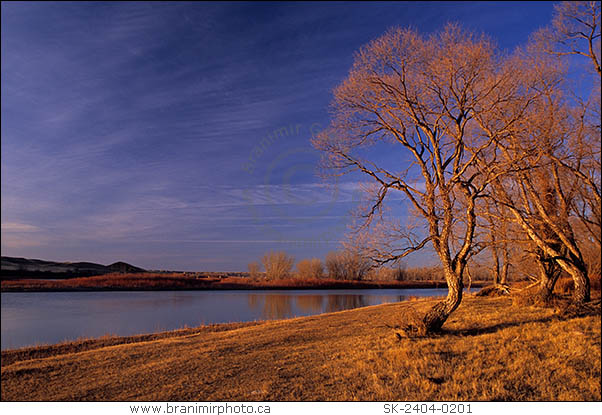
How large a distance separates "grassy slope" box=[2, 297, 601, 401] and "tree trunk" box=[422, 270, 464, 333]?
1.34ft

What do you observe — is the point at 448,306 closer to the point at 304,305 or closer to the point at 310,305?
the point at 310,305

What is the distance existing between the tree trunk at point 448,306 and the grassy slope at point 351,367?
16.1 inches

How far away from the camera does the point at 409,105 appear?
12.4m

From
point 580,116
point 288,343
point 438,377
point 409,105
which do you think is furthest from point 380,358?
point 580,116

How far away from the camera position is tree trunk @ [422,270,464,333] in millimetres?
11617

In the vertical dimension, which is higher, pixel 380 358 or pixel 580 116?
pixel 580 116

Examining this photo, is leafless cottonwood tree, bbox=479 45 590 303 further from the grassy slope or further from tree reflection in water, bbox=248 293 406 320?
tree reflection in water, bbox=248 293 406 320

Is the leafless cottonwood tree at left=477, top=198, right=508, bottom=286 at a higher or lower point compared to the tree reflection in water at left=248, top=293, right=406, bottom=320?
higher

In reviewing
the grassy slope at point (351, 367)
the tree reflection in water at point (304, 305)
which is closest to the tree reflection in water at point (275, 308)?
the tree reflection in water at point (304, 305)

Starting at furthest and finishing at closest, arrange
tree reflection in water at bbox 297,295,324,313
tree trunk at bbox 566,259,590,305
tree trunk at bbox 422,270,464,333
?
tree reflection in water at bbox 297,295,324,313, tree trunk at bbox 566,259,590,305, tree trunk at bbox 422,270,464,333

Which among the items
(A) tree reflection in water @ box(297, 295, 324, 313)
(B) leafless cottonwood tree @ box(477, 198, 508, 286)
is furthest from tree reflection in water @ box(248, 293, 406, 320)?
(B) leafless cottonwood tree @ box(477, 198, 508, 286)

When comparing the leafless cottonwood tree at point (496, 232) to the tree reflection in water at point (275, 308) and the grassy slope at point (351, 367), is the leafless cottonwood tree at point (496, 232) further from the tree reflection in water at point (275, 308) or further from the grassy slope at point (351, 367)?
the tree reflection in water at point (275, 308)
